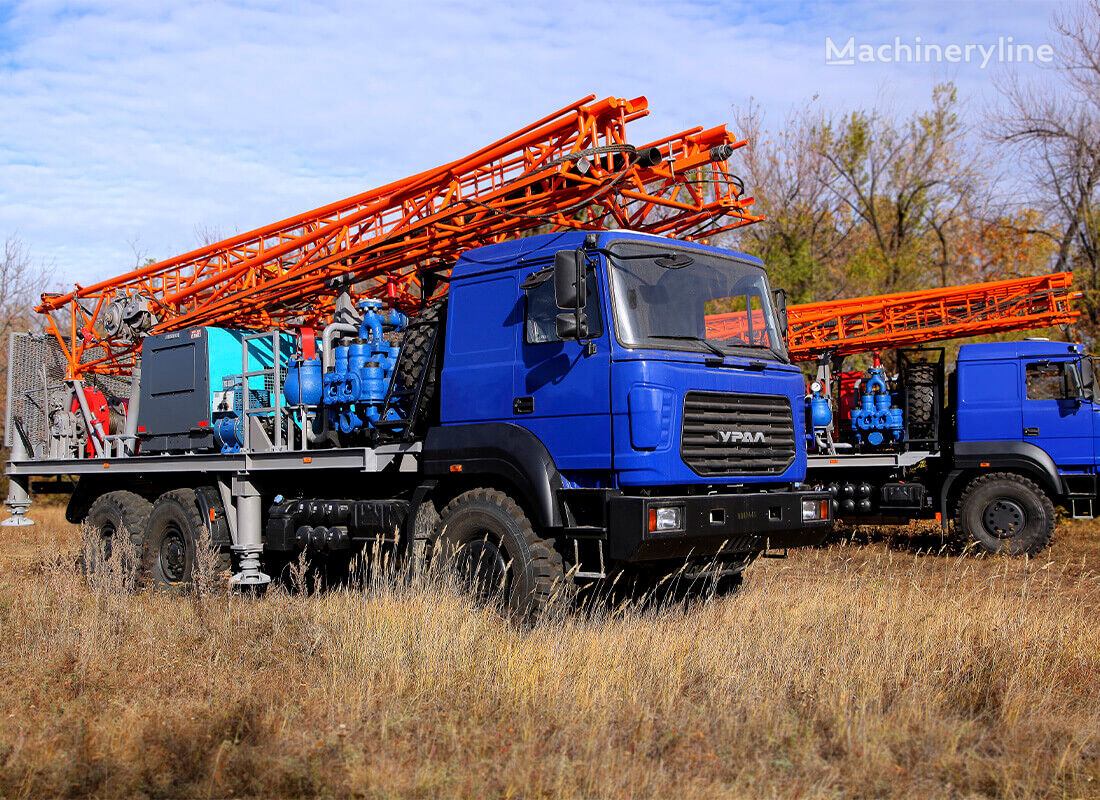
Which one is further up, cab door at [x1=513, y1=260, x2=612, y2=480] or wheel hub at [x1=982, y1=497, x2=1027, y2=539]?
cab door at [x1=513, y1=260, x2=612, y2=480]

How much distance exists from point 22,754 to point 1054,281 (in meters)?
14.2

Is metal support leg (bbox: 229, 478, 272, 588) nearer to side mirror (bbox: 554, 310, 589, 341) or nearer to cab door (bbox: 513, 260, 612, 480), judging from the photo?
cab door (bbox: 513, 260, 612, 480)

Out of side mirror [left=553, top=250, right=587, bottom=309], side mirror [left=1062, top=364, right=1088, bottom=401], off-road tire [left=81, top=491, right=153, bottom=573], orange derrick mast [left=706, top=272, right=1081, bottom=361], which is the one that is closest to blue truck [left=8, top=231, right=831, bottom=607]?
side mirror [left=553, top=250, right=587, bottom=309]

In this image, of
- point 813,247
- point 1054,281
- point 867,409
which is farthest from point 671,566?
point 813,247

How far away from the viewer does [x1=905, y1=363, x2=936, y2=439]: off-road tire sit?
1439 centimetres

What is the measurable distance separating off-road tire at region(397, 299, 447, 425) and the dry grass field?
165cm

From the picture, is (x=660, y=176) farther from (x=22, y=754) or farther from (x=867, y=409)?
(x=867, y=409)

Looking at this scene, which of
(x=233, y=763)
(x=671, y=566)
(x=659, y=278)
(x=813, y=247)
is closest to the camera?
(x=233, y=763)

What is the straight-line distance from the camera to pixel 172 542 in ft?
35.0

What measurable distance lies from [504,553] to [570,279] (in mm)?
2117

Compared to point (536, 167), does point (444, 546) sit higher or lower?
lower

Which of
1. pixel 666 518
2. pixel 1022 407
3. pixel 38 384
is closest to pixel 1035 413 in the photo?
pixel 1022 407

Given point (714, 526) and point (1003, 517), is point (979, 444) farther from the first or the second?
point (714, 526)

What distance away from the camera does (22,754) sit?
4.87m
